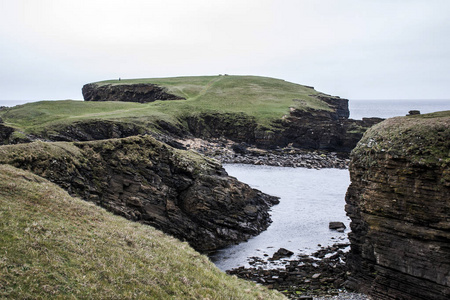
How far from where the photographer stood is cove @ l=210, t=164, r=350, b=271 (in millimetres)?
38438

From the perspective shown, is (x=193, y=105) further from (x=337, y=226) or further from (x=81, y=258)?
(x=81, y=258)

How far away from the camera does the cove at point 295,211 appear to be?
1513 inches

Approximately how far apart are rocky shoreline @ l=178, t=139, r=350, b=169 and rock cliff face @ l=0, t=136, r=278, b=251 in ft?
145

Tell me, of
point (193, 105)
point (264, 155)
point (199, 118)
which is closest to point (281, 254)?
point (264, 155)

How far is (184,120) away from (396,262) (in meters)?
91.1

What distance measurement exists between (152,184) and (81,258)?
21143 mm

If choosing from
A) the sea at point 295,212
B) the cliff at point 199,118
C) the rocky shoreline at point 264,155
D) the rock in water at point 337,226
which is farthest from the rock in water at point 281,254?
the cliff at point 199,118

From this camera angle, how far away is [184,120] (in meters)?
112

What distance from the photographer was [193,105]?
408 feet

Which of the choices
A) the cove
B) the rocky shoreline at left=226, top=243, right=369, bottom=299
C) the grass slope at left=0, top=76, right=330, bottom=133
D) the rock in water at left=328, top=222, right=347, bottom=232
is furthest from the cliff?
the rocky shoreline at left=226, top=243, right=369, bottom=299

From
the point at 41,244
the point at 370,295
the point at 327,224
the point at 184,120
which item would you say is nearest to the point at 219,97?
the point at 184,120

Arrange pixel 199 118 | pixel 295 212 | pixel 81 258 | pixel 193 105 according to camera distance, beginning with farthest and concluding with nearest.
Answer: pixel 193 105, pixel 199 118, pixel 295 212, pixel 81 258

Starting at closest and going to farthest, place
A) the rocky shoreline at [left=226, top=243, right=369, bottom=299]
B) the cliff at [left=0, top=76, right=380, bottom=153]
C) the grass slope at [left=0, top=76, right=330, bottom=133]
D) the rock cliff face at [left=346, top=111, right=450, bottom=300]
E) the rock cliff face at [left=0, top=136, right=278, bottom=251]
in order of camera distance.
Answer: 1. the rock cliff face at [left=346, top=111, right=450, bottom=300]
2. the rocky shoreline at [left=226, top=243, right=369, bottom=299]
3. the rock cliff face at [left=0, top=136, right=278, bottom=251]
4. the cliff at [left=0, top=76, right=380, bottom=153]
5. the grass slope at [left=0, top=76, right=330, bottom=133]

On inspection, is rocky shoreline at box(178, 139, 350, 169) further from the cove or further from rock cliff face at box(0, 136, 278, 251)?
rock cliff face at box(0, 136, 278, 251)
